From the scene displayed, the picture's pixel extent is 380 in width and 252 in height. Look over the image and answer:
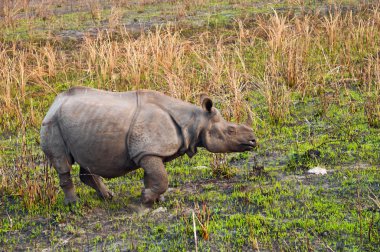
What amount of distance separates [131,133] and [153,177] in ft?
1.40

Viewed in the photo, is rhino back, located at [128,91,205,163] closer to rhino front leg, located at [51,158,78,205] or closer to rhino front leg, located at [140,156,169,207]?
rhino front leg, located at [140,156,169,207]

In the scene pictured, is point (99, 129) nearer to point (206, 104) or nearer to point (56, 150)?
point (56, 150)

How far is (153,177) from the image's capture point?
567 centimetres

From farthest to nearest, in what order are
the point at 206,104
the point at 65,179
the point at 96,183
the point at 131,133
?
the point at 96,183
the point at 65,179
the point at 206,104
the point at 131,133

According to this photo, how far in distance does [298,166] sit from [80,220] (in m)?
2.41

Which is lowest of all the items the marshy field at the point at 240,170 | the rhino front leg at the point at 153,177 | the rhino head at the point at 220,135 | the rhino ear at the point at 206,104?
the marshy field at the point at 240,170

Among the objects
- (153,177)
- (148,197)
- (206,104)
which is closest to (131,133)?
(153,177)

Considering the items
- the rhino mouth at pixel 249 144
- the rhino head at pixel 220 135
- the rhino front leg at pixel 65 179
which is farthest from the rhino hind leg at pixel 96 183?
the rhino mouth at pixel 249 144

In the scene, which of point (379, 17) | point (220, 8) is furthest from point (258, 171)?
point (220, 8)

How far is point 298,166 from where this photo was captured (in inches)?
271

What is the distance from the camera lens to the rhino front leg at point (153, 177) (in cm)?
563

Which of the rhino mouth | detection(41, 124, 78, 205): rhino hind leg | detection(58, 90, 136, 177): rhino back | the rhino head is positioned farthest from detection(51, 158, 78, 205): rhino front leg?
the rhino mouth

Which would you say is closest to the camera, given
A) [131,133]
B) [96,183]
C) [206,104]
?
[131,133]

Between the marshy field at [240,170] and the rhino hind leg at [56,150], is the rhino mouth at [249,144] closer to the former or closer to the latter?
the marshy field at [240,170]
